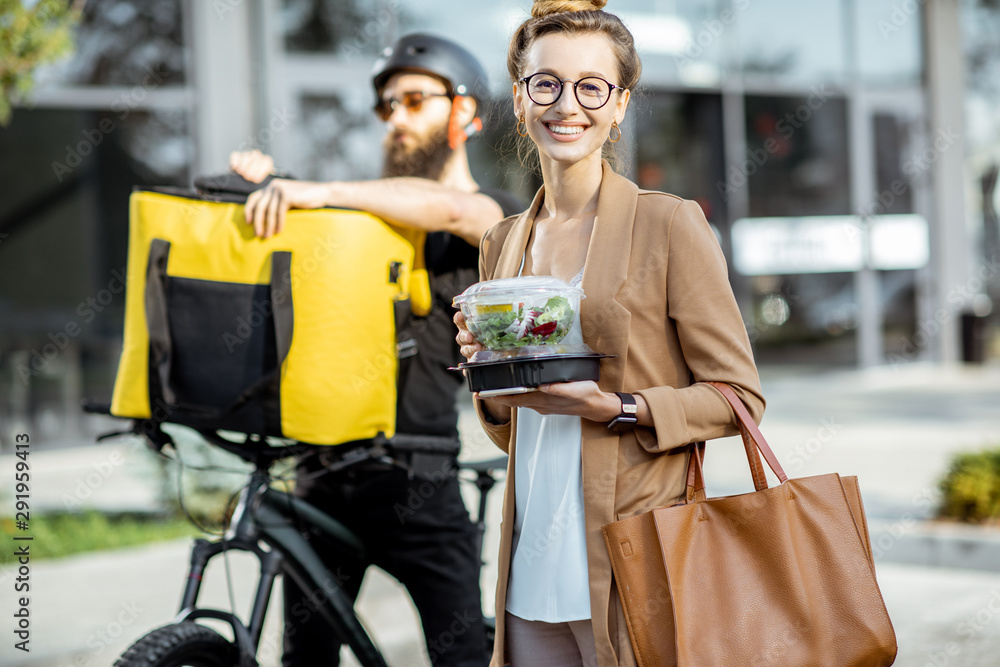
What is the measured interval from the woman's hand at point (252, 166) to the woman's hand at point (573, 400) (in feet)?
3.84

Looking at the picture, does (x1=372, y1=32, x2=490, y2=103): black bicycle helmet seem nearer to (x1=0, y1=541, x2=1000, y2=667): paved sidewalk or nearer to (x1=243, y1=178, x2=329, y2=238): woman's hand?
(x1=243, y1=178, x2=329, y2=238): woman's hand

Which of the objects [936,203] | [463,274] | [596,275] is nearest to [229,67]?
[463,274]

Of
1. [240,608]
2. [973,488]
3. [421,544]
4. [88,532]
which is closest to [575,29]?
[421,544]

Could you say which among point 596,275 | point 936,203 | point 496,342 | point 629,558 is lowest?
point 629,558

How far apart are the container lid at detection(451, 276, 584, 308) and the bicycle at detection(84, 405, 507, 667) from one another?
0.86 meters

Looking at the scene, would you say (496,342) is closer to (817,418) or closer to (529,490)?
(529,490)

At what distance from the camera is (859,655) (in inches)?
67.5

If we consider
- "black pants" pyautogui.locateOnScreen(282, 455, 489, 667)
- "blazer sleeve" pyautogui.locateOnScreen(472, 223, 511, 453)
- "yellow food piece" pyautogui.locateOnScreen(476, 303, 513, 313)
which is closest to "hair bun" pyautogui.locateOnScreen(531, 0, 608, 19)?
"blazer sleeve" pyautogui.locateOnScreen(472, 223, 511, 453)

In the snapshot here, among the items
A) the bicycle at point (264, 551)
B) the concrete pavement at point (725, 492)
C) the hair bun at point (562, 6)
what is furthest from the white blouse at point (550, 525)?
the concrete pavement at point (725, 492)

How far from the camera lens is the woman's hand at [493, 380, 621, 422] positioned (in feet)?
5.45

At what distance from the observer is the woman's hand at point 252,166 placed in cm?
255

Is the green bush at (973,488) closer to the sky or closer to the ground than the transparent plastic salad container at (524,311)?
closer to the ground

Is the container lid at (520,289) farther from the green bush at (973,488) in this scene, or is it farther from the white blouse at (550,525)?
the green bush at (973,488)

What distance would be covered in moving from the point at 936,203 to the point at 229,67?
32.6 ft
